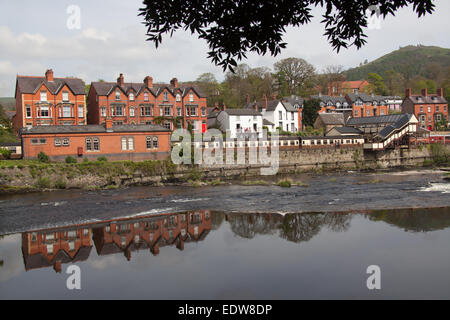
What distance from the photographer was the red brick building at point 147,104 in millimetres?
48812

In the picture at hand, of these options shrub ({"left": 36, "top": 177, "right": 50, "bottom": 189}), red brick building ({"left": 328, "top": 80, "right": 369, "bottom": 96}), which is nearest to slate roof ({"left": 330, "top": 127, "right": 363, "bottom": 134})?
red brick building ({"left": 328, "top": 80, "right": 369, "bottom": 96})

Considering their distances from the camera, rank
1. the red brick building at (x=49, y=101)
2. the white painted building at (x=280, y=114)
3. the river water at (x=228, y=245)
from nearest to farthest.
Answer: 1. the river water at (x=228, y=245)
2. the red brick building at (x=49, y=101)
3. the white painted building at (x=280, y=114)

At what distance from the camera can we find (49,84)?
4666 centimetres

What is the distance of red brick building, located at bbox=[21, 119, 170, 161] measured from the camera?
35469 mm

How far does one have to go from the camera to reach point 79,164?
33.3 m

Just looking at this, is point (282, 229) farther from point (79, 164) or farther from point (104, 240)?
point (79, 164)

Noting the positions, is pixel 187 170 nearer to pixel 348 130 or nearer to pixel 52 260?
pixel 52 260

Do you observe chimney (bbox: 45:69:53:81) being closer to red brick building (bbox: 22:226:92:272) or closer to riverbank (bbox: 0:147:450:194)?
riverbank (bbox: 0:147:450:194)

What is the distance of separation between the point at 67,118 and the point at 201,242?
37280mm

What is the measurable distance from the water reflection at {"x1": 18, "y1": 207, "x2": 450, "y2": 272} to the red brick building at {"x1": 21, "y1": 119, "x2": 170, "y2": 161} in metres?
19.3

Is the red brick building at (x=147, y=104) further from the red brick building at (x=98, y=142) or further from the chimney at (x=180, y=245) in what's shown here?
the chimney at (x=180, y=245)

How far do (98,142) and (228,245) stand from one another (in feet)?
87.9

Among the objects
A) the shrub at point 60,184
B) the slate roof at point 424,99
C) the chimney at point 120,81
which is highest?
the chimney at point 120,81

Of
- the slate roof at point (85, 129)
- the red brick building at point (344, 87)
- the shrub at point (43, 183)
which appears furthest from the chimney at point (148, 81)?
the red brick building at point (344, 87)
